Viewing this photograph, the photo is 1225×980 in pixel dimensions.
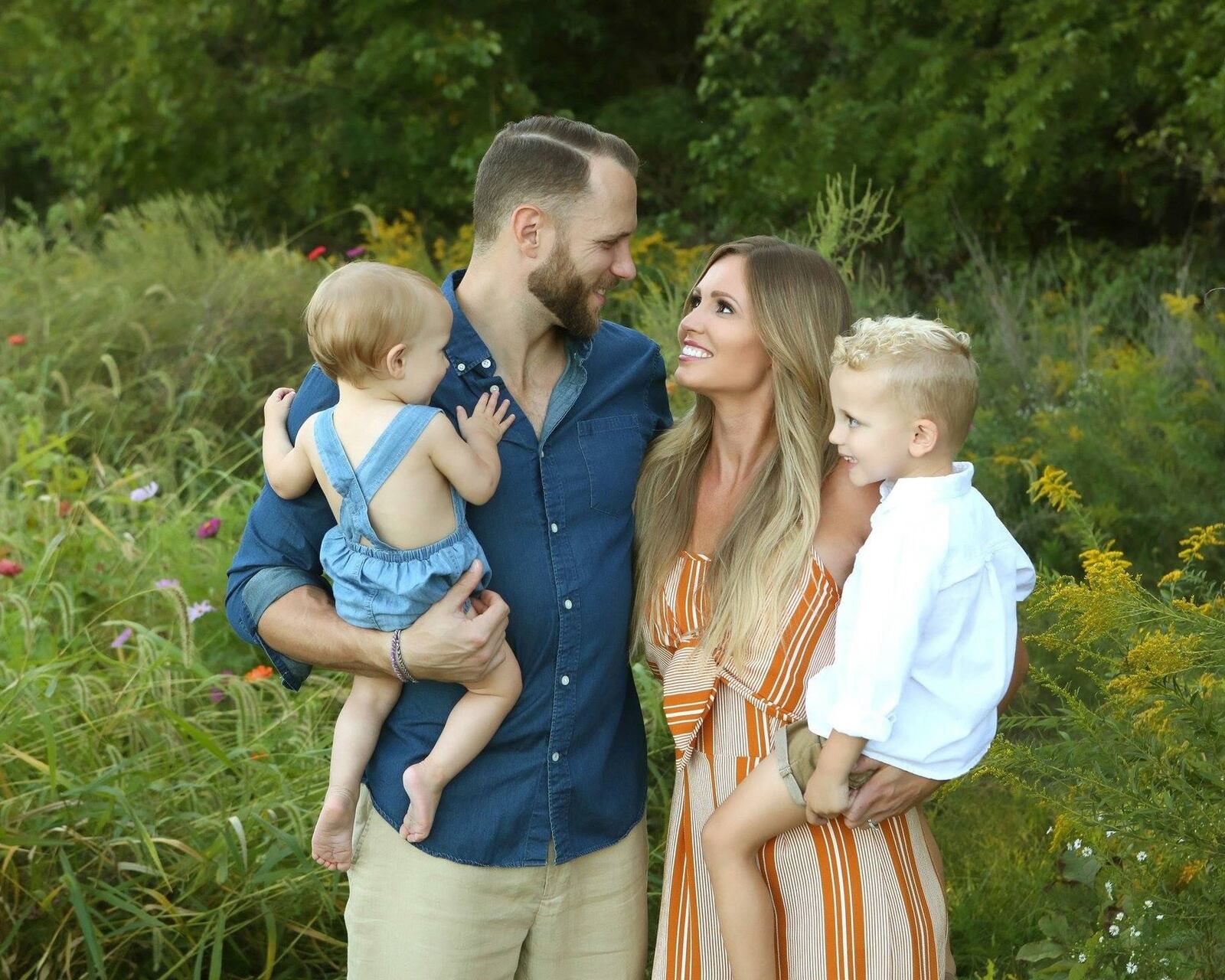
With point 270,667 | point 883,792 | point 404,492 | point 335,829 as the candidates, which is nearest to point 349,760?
point 335,829

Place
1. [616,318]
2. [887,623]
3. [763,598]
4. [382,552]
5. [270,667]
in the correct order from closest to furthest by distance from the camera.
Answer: [887,623]
[382,552]
[763,598]
[270,667]
[616,318]

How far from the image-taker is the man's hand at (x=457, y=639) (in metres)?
2.43

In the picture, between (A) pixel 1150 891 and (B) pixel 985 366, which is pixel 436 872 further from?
(B) pixel 985 366

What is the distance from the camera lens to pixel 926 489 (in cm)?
238

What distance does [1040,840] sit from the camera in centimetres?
405

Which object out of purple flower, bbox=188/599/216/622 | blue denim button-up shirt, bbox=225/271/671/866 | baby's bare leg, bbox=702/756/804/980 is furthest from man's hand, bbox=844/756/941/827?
purple flower, bbox=188/599/216/622

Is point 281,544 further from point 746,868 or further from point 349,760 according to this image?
point 746,868

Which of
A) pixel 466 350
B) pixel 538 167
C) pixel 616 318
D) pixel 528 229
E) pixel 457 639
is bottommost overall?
pixel 616 318

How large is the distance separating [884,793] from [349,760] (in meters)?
0.98

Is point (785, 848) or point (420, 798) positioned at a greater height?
point (420, 798)

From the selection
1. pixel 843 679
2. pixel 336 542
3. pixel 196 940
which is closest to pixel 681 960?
pixel 843 679

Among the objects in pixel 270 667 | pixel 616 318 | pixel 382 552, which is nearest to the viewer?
pixel 382 552

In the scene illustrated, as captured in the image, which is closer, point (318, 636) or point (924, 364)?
point (924, 364)

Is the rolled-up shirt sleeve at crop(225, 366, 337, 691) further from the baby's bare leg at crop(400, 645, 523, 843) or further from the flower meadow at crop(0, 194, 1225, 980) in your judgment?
the flower meadow at crop(0, 194, 1225, 980)
